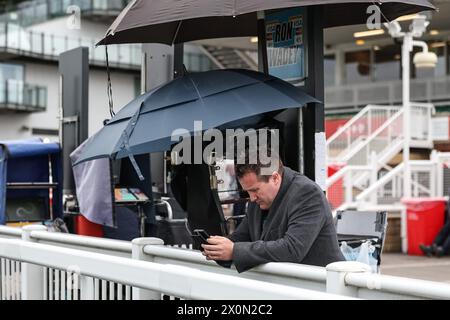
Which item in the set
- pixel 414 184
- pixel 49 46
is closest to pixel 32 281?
pixel 414 184

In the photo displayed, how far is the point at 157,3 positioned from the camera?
5.23m

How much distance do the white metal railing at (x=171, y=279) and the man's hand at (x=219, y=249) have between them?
0.40 ft

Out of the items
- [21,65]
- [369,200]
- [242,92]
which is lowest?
[369,200]

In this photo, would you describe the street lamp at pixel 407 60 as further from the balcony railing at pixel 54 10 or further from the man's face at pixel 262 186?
the balcony railing at pixel 54 10

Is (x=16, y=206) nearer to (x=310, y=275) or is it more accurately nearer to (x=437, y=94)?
(x=310, y=275)

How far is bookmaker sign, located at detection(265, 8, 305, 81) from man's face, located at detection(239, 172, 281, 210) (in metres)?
1.85

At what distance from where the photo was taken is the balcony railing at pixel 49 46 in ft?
120

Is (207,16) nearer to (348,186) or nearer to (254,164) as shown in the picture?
(254,164)

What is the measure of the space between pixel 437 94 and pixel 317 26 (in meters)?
22.4

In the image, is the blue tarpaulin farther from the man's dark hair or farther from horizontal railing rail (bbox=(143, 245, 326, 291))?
the man's dark hair

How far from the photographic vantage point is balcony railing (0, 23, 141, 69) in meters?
36.7

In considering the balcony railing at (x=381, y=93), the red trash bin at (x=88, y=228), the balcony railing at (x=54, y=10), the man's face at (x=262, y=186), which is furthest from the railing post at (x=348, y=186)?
the balcony railing at (x=54, y=10)

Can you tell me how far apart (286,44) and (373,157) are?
11759 mm
